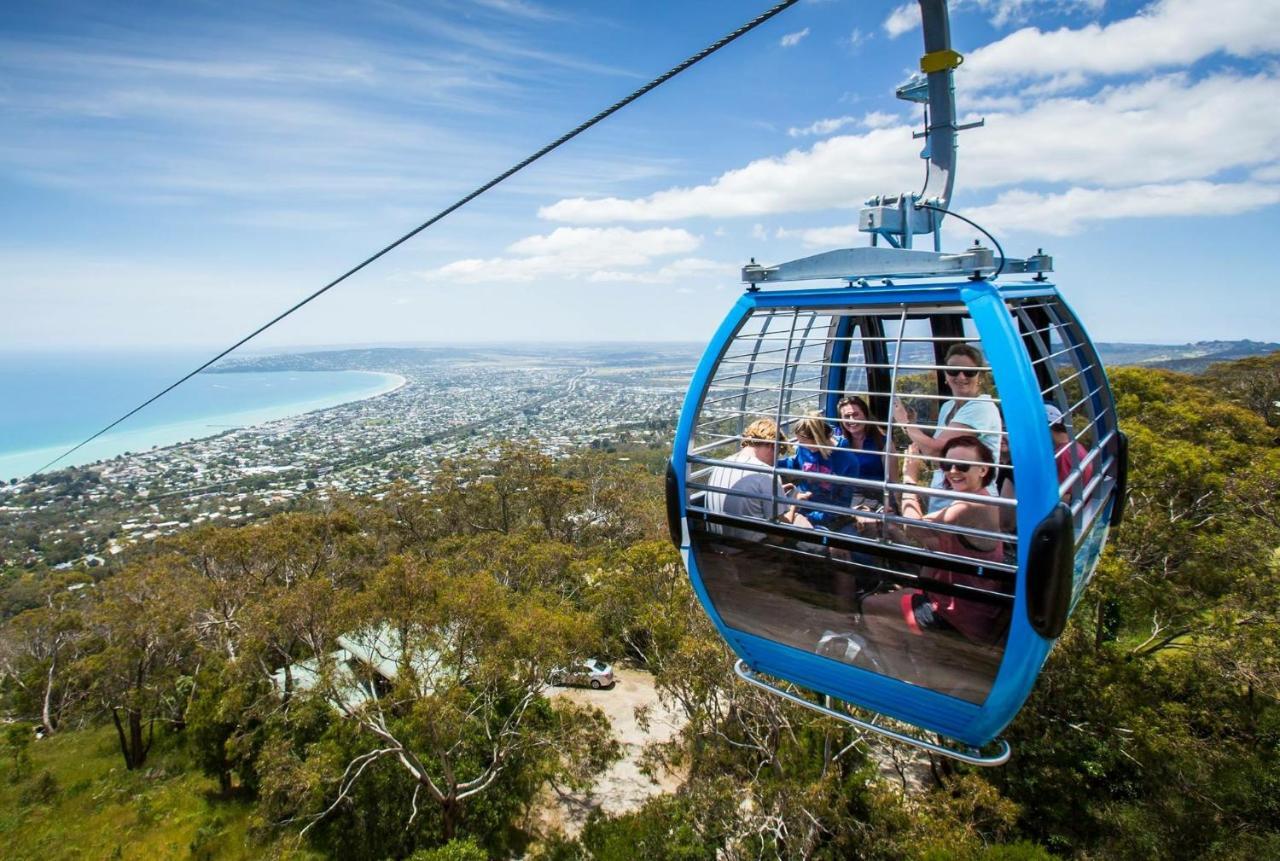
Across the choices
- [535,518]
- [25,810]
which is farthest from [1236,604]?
[25,810]

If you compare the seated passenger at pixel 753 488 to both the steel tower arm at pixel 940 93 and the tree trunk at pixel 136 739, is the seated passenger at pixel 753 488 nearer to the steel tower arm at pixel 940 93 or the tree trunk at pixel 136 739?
the steel tower arm at pixel 940 93

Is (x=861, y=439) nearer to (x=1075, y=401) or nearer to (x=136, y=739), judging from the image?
(x=1075, y=401)

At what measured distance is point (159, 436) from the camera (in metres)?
86.4

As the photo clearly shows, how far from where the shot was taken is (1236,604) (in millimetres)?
9414

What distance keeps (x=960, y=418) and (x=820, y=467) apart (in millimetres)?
869

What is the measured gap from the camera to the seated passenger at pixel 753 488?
2682 mm

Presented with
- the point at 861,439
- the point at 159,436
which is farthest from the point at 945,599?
the point at 159,436

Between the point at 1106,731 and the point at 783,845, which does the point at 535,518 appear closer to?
the point at 783,845

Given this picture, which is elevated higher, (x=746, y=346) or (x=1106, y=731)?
(x=746, y=346)

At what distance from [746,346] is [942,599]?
1.31m

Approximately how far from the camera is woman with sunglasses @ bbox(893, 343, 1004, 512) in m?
2.31

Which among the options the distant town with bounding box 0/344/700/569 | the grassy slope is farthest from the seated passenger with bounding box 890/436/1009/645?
the distant town with bounding box 0/344/700/569

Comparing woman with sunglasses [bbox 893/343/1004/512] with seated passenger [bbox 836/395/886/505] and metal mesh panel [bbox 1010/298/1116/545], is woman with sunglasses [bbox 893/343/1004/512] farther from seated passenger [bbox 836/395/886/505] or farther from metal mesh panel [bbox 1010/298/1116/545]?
seated passenger [bbox 836/395/886/505]

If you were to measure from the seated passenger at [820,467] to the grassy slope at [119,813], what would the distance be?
1084cm
